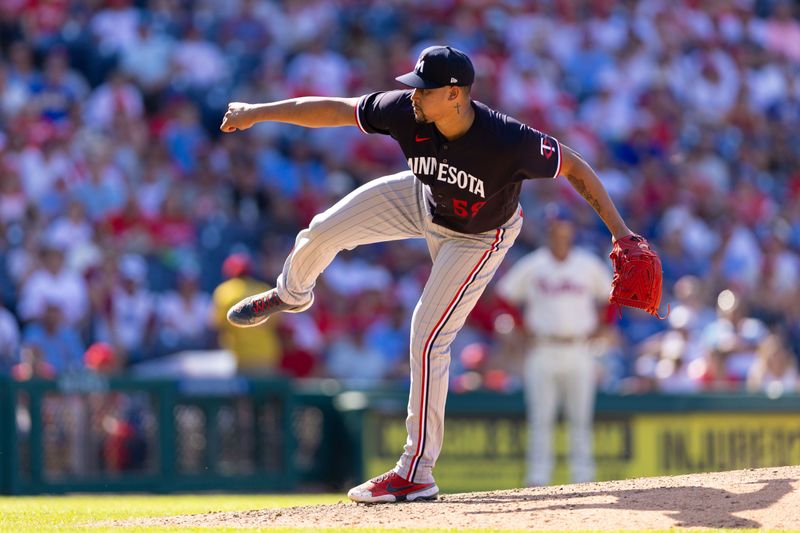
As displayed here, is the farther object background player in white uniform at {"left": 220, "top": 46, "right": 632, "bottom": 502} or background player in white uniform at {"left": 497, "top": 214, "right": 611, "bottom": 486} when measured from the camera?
background player in white uniform at {"left": 497, "top": 214, "right": 611, "bottom": 486}

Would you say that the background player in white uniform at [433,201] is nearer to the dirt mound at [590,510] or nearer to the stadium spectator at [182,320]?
the dirt mound at [590,510]

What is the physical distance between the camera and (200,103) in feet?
46.6

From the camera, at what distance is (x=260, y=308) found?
6613mm

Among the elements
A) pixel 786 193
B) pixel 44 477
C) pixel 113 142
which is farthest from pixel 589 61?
pixel 44 477

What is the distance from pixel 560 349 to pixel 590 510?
542 cm

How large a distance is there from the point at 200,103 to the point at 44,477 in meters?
5.15

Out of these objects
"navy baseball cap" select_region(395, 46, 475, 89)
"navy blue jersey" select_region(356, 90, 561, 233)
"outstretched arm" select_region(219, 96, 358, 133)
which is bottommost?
"navy blue jersey" select_region(356, 90, 561, 233)

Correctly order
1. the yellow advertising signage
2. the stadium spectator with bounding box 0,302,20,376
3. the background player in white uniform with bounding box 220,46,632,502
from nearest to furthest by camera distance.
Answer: the background player in white uniform with bounding box 220,46,632,502, the stadium spectator with bounding box 0,302,20,376, the yellow advertising signage

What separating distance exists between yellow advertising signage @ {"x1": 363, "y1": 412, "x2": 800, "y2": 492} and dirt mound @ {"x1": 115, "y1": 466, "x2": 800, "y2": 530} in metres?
5.07

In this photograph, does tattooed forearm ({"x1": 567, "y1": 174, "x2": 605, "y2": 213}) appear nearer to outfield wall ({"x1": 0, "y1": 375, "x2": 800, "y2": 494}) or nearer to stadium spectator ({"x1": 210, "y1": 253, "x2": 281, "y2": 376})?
stadium spectator ({"x1": 210, "y1": 253, "x2": 281, "y2": 376})

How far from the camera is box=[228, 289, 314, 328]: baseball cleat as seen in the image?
21.5 ft

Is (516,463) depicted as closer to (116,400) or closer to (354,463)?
(354,463)

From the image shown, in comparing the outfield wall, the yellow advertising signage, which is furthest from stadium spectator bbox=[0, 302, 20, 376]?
the yellow advertising signage

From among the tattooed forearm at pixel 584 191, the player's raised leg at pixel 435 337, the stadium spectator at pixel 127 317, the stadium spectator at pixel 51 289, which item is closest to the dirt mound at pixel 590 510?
the player's raised leg at pixel 435 337
